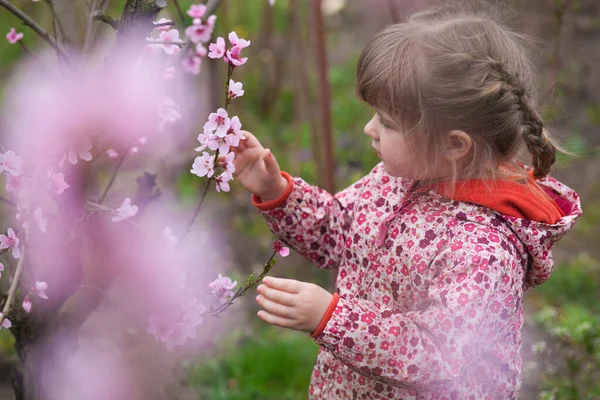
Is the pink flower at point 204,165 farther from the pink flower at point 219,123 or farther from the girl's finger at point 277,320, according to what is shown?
the girl's finger at point 277,320

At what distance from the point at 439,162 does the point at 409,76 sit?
180mm

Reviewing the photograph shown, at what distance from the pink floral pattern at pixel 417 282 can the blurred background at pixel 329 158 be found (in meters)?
0.25

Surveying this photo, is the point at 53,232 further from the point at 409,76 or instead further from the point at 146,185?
the point at 409,76

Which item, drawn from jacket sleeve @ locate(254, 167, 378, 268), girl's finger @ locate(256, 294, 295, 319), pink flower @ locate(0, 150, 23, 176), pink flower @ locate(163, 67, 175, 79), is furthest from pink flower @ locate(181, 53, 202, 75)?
girl's finger @ locate(256, 294, 295, 319)

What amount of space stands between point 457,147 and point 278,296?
1.46ft

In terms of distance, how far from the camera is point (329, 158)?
241 centimetres

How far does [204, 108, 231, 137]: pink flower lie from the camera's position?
123 centimetres

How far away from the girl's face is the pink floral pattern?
0.07 meters

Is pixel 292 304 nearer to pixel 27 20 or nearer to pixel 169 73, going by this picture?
pixel 169 73

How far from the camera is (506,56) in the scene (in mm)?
1329

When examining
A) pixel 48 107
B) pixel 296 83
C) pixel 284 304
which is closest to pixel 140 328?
pixel 48 107

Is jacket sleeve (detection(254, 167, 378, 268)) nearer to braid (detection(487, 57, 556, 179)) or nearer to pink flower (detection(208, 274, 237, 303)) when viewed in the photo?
pink flower (detection(208, 274, 237, 303))

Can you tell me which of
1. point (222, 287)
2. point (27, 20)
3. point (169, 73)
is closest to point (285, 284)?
point (222, 287)

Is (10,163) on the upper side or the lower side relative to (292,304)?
upper
